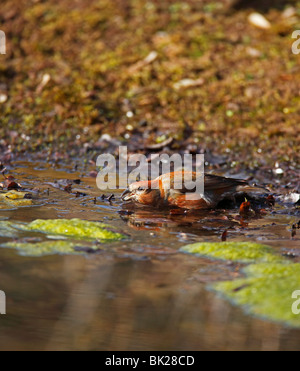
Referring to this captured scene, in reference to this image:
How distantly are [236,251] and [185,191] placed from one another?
4.19 feet

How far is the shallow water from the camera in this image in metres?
3.11

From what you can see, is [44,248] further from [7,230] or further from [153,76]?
[153,76]

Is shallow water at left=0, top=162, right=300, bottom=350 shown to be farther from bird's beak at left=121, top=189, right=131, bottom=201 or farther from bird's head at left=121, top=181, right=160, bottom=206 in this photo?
bird's beak at left=121, top=189, right=131, bottom=201

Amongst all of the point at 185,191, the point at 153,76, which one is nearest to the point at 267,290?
the point at 185,191

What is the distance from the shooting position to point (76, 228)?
15.9ft

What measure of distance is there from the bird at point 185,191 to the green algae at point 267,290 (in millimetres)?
1505

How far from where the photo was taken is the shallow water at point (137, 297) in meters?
3.11

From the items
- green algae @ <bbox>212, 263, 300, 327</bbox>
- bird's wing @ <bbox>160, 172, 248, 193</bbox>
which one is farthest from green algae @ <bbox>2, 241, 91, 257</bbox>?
bird's wing @ <bbox>160, 172, 248, 193</bbox>

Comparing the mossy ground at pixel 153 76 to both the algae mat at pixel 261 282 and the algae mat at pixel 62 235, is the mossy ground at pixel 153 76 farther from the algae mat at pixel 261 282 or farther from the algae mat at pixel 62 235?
the algae mat at pixel 62 235

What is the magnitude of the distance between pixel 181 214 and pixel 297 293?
189 cm

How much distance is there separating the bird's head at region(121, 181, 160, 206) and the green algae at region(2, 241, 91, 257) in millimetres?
1268

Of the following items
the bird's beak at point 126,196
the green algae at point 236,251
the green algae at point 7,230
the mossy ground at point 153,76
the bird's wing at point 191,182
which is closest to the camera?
the green algae at point 236,251

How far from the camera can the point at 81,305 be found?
3479 millimetres

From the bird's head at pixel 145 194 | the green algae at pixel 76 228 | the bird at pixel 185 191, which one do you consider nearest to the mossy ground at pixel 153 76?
the bird at pixel 185 191
